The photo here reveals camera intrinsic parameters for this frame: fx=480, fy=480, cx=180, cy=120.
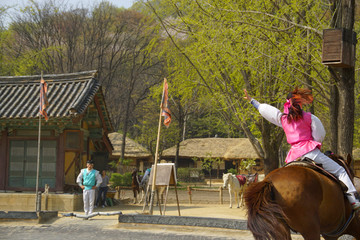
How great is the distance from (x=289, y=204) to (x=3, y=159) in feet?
53.3

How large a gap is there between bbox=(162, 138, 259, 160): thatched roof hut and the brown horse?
42.1m

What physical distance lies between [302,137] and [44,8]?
36257mm

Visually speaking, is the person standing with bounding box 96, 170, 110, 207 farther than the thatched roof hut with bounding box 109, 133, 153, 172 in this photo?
No

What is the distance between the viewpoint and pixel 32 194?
714 inches

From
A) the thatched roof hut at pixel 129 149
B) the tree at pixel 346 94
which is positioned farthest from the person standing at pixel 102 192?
the thatched roof hut at pixel 129 149

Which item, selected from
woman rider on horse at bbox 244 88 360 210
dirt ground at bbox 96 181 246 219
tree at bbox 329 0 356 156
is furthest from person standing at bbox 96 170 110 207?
woman rider on horse at bbox 244 88 360 210

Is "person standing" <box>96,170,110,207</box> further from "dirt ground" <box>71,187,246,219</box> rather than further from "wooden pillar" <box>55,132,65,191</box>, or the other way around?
"wooden pillar" <box>55,132,65,191</box>

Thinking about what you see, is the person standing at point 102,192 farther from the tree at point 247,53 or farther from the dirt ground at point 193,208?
the tree at point 247,53

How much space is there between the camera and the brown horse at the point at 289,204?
5.30m

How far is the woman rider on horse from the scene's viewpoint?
6.17 metres

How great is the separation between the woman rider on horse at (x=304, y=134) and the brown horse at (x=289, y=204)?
1.46 feet

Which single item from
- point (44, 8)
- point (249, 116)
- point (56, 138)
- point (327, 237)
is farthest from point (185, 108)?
point (327, 237)

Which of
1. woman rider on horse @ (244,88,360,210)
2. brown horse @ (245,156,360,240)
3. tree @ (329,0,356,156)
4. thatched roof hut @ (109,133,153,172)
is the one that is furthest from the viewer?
thatched roof hut @ (109,133,153,172)

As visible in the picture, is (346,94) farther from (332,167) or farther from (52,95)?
(52,95)
